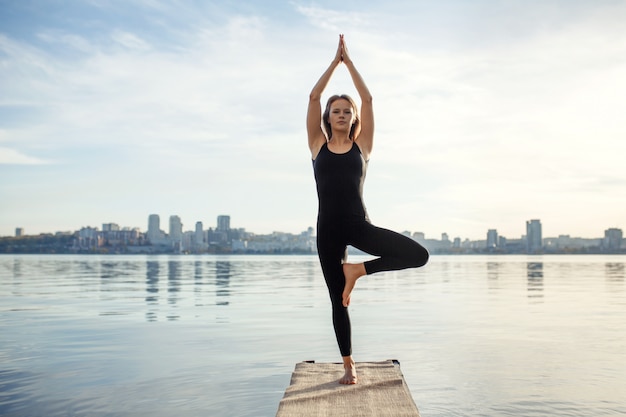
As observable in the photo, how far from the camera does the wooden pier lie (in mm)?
5832

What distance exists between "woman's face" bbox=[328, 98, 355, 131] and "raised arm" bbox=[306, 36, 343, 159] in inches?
5.6

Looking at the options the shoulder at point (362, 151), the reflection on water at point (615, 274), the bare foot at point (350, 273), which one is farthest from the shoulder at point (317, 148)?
the reflection on water at point (615, 274)

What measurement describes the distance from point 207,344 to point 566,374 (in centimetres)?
628

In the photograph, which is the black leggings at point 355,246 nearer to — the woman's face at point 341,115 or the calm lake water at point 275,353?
the woman's face at point 341,115

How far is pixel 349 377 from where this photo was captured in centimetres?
696

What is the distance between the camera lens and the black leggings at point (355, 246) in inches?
250

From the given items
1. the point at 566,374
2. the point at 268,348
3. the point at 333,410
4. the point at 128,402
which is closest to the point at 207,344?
the point at 268,348

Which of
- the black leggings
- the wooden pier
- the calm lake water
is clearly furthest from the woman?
the calm lake water

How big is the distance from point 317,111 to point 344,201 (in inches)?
39.0

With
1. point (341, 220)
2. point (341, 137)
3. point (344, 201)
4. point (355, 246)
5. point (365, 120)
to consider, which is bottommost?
point (355, 246)

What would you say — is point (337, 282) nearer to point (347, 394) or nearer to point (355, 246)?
point (355, 246)

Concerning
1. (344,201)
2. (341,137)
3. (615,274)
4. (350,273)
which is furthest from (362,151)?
(615,274)

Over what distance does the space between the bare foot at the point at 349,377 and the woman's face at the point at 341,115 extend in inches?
95.3

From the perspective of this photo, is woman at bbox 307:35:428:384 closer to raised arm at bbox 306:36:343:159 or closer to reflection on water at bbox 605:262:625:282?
raised arm at bbox 306:36:343:159
